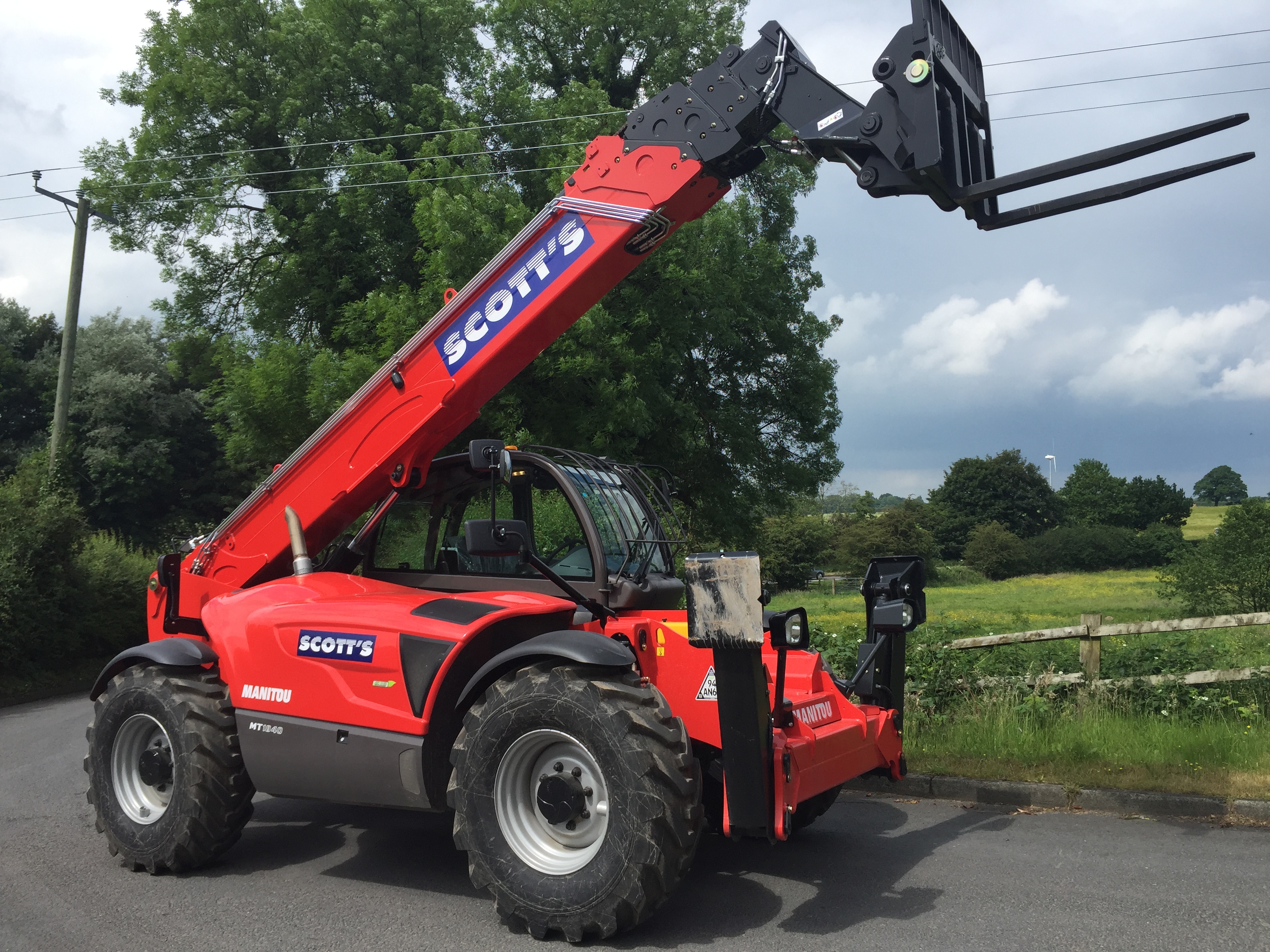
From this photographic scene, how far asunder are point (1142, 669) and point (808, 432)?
1422cm

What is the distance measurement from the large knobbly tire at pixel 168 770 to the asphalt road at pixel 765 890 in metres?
0.21

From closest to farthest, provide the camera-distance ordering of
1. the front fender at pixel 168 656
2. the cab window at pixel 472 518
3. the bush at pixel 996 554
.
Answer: the cab window at pixel 472 518 → the front fender at pixel 168 656 → the bush at pixel 996 554

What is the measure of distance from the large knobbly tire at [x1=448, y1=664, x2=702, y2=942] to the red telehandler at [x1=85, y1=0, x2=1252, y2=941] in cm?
1

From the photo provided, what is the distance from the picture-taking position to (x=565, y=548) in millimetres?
5953

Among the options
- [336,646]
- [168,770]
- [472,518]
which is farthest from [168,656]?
[472,518]

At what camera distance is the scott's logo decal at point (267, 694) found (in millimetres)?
5719

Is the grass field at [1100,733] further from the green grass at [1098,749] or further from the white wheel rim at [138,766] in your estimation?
the white wheel rim at [138,766]

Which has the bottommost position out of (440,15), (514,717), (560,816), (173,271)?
(560,816)

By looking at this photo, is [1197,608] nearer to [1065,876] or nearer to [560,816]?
[1065,876]

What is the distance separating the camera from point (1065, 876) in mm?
5461

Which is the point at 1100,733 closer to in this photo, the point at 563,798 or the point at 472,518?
the point at 563,798

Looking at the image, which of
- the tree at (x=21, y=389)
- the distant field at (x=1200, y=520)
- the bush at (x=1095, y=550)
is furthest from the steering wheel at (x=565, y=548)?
the distant field at (x=1200, y=520)

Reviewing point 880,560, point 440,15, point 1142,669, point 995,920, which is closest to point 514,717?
point 995,920

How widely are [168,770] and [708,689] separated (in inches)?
132
